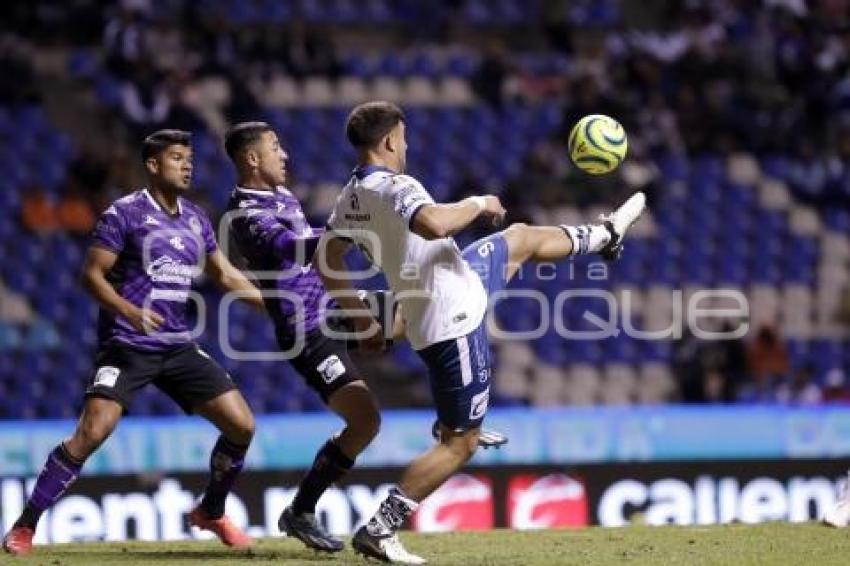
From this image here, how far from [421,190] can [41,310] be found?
930cm

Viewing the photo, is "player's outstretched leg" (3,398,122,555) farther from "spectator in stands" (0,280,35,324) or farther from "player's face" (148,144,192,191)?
"spectator in stands" (0,280,35,324)

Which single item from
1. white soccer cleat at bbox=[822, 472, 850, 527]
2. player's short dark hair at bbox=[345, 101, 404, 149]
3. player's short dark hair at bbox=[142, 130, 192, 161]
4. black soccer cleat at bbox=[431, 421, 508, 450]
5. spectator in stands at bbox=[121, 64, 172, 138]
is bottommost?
white soccer cleat at bbox=[822, 472, 850, 527]

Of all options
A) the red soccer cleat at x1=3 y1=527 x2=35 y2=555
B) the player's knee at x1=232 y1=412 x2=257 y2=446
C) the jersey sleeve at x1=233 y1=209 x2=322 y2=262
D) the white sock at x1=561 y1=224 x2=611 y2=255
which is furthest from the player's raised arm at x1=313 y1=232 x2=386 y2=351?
the red soccer cleat at x1=3 y1=527 x2=35 y2=555

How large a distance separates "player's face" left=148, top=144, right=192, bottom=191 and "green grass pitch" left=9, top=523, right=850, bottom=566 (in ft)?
6.99

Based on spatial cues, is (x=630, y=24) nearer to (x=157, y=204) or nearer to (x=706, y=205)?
(x=706, y=205)

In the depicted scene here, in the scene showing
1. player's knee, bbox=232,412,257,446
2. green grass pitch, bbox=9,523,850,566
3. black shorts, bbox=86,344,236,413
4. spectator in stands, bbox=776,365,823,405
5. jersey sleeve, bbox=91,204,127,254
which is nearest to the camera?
green grass pitch, bbox=9,523,850,566

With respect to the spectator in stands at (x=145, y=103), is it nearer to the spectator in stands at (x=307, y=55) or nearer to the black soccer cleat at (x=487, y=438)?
the spectator in stands at (x=307, y=55)

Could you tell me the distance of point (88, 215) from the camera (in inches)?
696

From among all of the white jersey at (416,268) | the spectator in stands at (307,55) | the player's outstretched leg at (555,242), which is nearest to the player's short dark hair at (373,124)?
the white jersey at (416,268)

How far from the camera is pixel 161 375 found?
9.84m

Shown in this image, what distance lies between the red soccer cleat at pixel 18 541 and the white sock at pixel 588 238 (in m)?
3.48

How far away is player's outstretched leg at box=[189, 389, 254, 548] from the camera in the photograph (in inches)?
389

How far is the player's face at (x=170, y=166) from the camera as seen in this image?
9.86 meters

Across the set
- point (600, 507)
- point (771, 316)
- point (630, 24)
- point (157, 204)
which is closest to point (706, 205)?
point (771, 316)
